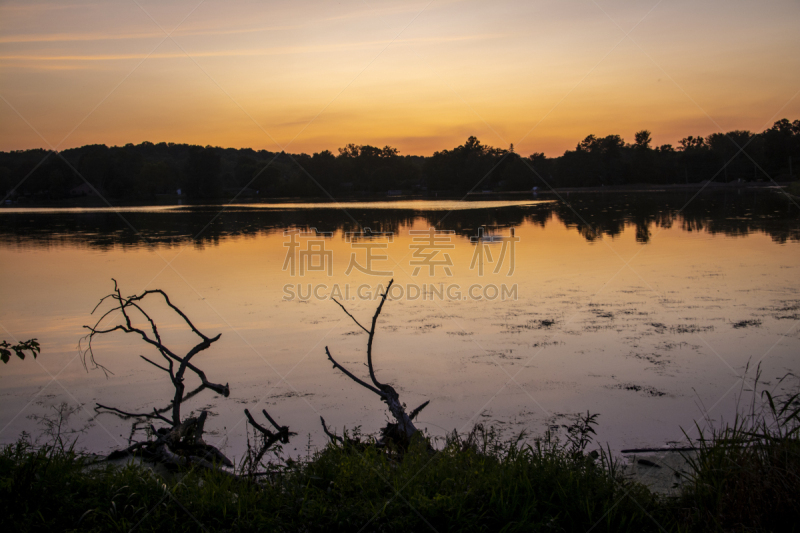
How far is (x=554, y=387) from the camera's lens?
5691 millimetres

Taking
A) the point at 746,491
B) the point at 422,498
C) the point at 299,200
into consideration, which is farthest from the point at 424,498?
the point at 299,200

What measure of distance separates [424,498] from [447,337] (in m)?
4.54

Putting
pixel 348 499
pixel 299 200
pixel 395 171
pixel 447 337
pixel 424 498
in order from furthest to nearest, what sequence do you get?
pixel 395 171 → pixel 299 200 → pixel 447 337 → pixel 348 499 → pixel 424 498

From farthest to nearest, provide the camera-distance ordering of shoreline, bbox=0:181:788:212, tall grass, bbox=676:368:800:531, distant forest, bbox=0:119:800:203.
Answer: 1. distant forest, bbox=0:119:800:203
2. shoreline, bbox=0:181:788:212
3. tall grass, bbox=676:368:800:531

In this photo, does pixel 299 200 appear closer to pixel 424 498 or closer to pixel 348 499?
pixel 348 499

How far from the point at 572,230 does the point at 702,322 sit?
1449 cm

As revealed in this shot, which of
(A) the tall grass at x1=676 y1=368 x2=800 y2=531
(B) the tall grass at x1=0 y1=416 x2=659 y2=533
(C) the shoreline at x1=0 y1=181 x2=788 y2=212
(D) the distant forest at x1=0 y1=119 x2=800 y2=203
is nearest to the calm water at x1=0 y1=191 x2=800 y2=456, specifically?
(A) the tall grass at x1=676 y1=368 x2=800 y2=531

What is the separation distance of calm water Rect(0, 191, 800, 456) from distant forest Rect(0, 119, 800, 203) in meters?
67.6

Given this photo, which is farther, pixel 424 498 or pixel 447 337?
pixel 447 337

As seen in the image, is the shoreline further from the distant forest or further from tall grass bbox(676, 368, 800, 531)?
tall grass bbox(676, 368, 800, 531)

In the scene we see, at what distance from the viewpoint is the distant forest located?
79000 mm

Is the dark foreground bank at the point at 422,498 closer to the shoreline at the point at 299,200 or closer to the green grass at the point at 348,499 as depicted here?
the green grass at the point at 348,499

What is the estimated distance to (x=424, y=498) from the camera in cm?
305

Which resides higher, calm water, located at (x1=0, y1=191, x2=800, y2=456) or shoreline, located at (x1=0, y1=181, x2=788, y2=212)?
shoreline, located at (x1=0, y1=181, x2=788, y2=212)
